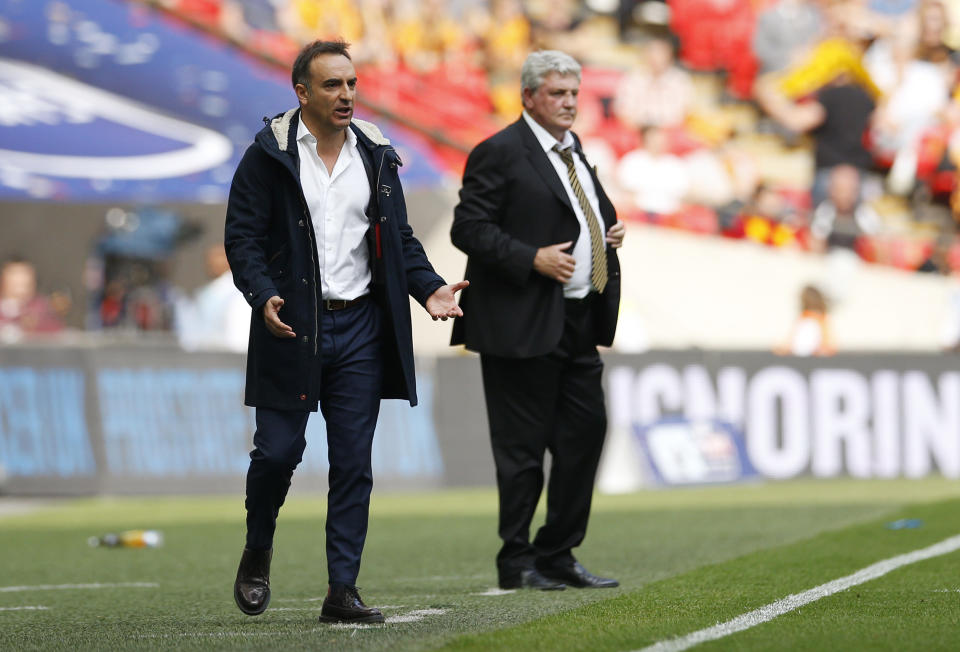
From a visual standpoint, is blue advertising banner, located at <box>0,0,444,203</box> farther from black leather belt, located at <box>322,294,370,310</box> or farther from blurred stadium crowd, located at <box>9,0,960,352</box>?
black leather belt, located at <box>322,294,370,310</box>

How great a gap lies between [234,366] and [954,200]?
905 cm

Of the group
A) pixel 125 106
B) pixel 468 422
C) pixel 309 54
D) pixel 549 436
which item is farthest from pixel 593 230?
pixel 125 106

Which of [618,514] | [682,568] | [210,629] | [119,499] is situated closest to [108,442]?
[119,499]

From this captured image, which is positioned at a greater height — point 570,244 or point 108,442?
point 570,244

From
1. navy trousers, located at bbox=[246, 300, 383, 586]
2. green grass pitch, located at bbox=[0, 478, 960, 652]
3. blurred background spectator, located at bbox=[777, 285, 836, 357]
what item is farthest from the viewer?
blurred background spectator, located at bbox=[777, 285, 836, 357]

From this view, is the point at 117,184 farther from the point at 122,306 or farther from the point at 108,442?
the point at 108,442

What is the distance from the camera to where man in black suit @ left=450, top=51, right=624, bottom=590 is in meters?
7.59

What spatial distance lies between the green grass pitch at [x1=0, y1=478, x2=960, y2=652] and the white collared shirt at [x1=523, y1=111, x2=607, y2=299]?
4.38 feet

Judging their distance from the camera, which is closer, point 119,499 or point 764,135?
point 119,499

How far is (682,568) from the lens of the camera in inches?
331

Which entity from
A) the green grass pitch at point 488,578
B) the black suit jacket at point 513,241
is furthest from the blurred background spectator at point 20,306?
the black suit jacket at point 513,241

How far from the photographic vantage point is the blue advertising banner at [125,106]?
60.1 ft

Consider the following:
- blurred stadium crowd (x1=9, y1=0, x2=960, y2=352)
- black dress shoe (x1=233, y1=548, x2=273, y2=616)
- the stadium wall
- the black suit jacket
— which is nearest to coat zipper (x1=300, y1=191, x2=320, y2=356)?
black dress shoe (x1=233, y1=548, x2=273, y2=616)

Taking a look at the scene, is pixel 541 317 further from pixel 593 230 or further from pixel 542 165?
pixel 542 165
